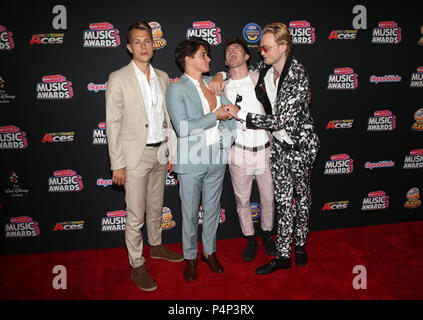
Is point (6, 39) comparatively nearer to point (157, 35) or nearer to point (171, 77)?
point (157, 35)

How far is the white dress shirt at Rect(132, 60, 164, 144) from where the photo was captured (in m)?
2.67

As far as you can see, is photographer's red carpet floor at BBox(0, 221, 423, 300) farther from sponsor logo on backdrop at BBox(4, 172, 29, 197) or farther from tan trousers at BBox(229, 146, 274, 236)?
sponsor logo on backdrop at BBox(4, 172, 29, 197)

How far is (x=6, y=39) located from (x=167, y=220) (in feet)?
8.53

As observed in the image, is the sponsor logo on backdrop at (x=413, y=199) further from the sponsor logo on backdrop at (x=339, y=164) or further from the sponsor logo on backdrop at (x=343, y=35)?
the sponsor logo on backdrop at (x=343, y=35)

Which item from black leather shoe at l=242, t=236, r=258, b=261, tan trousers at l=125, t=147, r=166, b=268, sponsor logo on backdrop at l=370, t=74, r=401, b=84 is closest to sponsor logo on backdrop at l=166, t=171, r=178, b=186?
tan trousers at l=125, t=147, r=166, b=268

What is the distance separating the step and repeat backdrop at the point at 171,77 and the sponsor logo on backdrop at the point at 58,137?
1 cm

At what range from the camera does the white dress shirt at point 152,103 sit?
267 cm

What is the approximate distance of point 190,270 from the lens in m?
2.90

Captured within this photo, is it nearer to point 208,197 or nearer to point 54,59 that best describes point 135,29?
point 54,59

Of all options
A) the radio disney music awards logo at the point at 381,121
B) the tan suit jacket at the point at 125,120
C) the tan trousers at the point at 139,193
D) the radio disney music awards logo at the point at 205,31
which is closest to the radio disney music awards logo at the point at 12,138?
the tan suit jacket at the point at 125,120

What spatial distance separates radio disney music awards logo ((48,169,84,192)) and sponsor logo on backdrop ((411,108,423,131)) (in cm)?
430

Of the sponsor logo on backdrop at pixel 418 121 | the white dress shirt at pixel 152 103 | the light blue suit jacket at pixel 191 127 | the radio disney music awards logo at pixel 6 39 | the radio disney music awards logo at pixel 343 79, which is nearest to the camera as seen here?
the light blue suit jacket at pixel 191 127

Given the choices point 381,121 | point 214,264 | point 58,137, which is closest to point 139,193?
point 214,264

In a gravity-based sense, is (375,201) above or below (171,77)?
below
